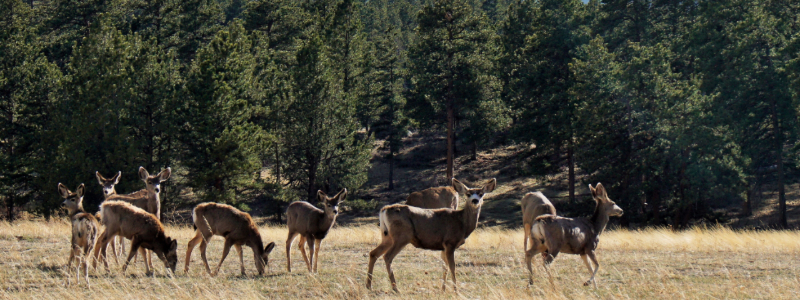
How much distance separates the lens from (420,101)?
4584 centimetres

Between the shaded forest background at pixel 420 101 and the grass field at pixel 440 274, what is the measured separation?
13690 millimetres

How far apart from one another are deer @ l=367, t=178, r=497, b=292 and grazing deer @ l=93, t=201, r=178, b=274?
4151 millimetres

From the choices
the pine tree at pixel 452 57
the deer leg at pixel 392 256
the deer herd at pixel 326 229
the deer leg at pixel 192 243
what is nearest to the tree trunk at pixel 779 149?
the pine tree at pixel 452 57

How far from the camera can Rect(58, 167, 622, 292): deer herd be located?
1085 centimetres

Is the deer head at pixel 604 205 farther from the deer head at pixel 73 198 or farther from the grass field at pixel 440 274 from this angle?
the deer head at pixel 73 198

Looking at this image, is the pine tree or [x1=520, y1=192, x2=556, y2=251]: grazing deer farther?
the pine tree

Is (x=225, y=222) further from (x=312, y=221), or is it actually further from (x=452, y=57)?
(x=452, y=57)

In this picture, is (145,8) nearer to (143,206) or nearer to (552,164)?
(552,164)

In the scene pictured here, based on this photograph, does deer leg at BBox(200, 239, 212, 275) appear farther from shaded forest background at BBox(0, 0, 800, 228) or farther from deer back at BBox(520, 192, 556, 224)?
shaded forest background at BBox(0, 0, 800, 228)

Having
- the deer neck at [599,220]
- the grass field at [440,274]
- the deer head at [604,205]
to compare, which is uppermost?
the deer head at [604,205]

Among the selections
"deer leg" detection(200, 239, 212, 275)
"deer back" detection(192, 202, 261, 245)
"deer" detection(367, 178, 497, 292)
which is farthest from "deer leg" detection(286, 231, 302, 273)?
"deer" detection(367, 178, 497, 292)

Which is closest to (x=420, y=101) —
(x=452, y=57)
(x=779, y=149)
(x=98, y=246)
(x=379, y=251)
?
(x=452, y=57)

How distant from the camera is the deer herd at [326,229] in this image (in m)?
10.9

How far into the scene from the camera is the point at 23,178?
113 feet
